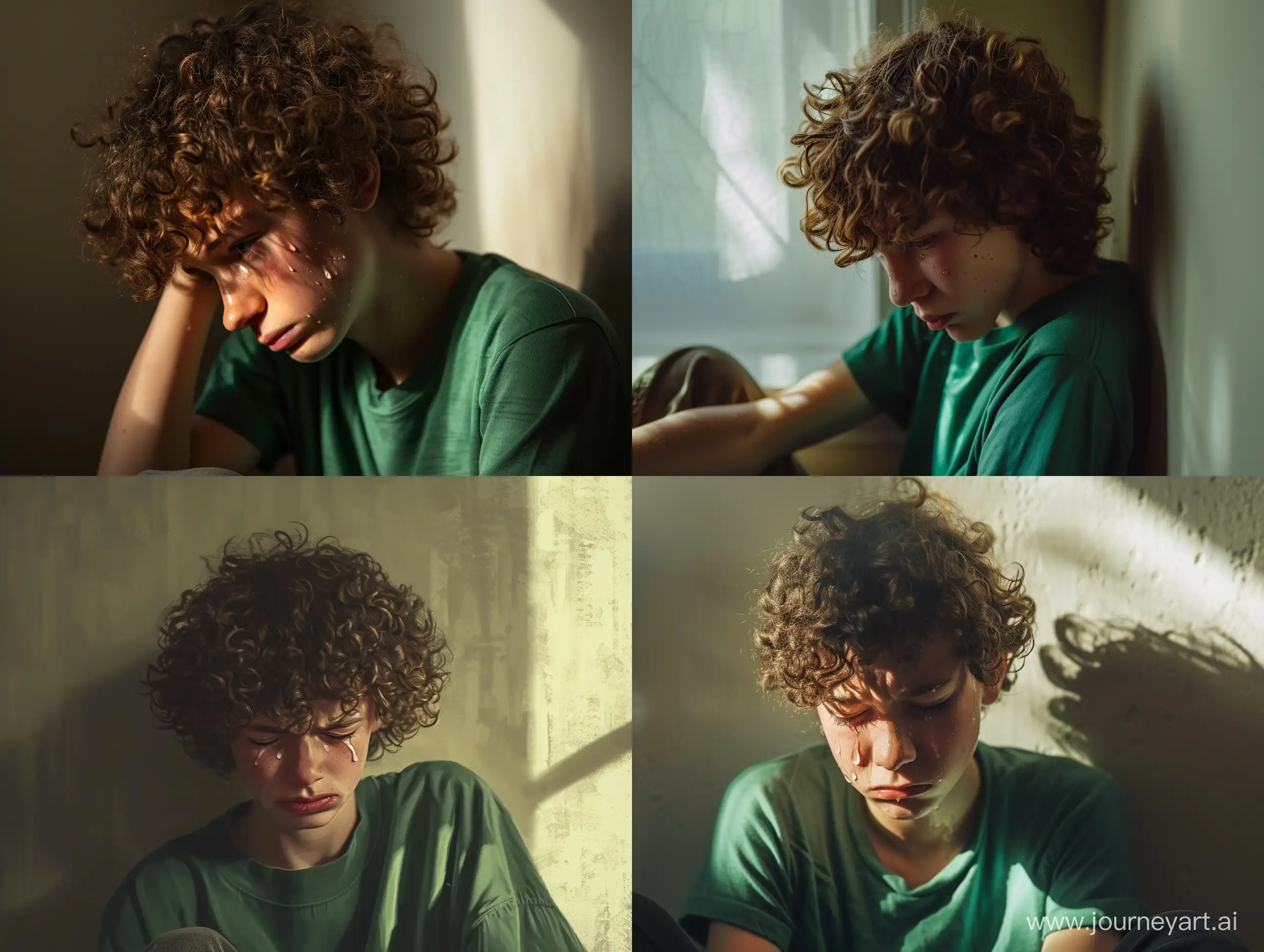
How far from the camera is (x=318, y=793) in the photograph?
3.36 feet

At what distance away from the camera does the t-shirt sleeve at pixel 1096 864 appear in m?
1.02

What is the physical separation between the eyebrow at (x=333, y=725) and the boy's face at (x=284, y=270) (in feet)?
1.03

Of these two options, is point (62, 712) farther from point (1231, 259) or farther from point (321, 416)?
point (1231, 259)

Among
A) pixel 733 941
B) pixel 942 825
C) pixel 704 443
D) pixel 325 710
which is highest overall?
pixel 704 443

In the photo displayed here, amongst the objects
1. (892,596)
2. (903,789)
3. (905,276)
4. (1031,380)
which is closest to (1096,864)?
(903,789)

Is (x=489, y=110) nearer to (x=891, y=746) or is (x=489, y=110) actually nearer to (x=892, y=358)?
(x=892, y=358)

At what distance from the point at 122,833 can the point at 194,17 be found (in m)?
0.71

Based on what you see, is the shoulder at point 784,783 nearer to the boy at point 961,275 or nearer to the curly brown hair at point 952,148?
the boy at point 961,275

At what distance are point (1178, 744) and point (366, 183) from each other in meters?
0.84

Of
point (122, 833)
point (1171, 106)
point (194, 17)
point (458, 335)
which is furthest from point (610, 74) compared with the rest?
point (122, 833)

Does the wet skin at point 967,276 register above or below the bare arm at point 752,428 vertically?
above

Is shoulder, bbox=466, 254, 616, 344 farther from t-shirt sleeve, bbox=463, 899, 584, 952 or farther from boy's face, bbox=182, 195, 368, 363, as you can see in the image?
t-shirt sleeve, bbox=463, 899, 584, 952

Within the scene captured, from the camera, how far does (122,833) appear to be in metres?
1.02

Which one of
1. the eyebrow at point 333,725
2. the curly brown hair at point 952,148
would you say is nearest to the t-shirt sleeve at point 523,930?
the eyebrow at point 333,725
